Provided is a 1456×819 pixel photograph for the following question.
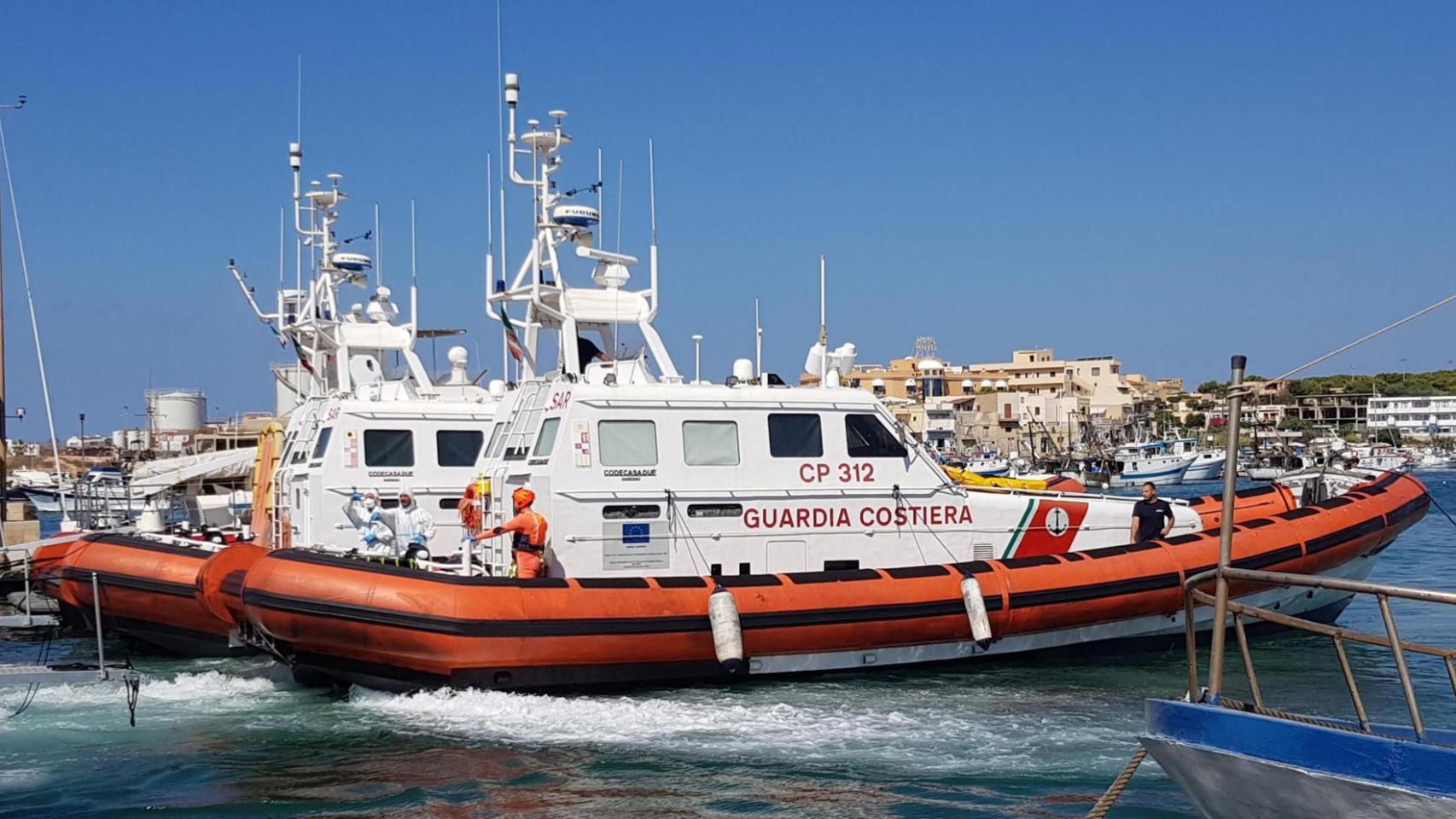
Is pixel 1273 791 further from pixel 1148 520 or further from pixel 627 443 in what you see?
pixel 1148 520

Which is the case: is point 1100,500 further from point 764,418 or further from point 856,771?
point 856,771

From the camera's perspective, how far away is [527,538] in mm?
10508

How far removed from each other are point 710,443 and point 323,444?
4.55m

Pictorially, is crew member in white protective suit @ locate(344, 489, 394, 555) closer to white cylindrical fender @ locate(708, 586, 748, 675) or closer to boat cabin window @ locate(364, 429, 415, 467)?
boat cabin window @ locate(364, 429, 415, 467)

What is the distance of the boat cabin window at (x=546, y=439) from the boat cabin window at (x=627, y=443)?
37cm

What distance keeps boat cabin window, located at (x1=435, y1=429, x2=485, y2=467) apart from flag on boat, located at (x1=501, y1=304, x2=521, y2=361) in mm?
955

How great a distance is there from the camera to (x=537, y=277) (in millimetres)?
13008

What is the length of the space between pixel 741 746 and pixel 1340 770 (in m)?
4.30

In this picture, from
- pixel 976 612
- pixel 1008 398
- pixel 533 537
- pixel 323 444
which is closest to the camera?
pixel 533 537

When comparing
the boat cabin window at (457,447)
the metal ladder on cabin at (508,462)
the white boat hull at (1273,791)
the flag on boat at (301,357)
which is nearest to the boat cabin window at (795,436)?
the metal ladder on cabin at (508,462)

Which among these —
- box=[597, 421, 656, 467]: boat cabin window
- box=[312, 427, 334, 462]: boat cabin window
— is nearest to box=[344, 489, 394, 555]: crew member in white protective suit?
box=[312, 427, 334, 462]: boat cabin window

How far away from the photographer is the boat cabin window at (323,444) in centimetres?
1367

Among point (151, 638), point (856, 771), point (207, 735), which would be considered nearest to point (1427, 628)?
point (856, 771)

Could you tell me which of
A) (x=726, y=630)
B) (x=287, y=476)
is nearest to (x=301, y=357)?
(x=287, y=476)
